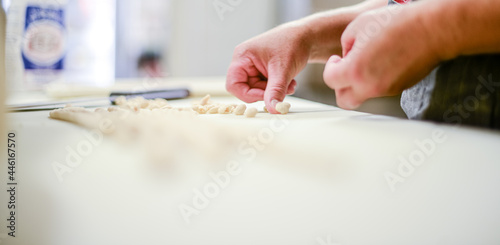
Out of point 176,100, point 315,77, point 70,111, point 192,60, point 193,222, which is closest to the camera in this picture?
point 193,222

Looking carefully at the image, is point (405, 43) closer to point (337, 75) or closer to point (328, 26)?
point (337, 75)

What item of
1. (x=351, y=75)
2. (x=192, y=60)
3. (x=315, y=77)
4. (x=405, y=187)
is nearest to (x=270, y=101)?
(x=351, y=75)

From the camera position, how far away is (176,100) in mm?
750

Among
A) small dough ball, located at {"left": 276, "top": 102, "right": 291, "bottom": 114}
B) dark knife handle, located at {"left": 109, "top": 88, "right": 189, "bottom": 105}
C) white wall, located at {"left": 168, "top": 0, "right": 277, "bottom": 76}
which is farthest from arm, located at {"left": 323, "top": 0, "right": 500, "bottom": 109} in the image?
white wall, located at {"left": 168, "top": 0, "right": 277, "bottom": 76}

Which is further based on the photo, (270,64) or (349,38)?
(270,64)

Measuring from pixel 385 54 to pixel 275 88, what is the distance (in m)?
0.20

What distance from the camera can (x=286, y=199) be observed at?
254 mm

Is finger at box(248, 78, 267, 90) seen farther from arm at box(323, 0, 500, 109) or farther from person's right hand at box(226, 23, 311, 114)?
arm at box(323, 0, 500, 109)

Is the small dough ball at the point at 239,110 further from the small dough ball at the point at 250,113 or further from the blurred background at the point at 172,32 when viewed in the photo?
the blurred background at the point at 172,32

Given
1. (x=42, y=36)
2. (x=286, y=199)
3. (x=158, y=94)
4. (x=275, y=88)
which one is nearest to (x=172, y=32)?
(x=42, y=36)

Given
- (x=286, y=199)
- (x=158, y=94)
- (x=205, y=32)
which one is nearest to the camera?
(x=286, y=199)

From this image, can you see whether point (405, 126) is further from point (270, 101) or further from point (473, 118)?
point (270, 101)

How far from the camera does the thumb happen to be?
49cm

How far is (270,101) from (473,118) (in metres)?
0.24
